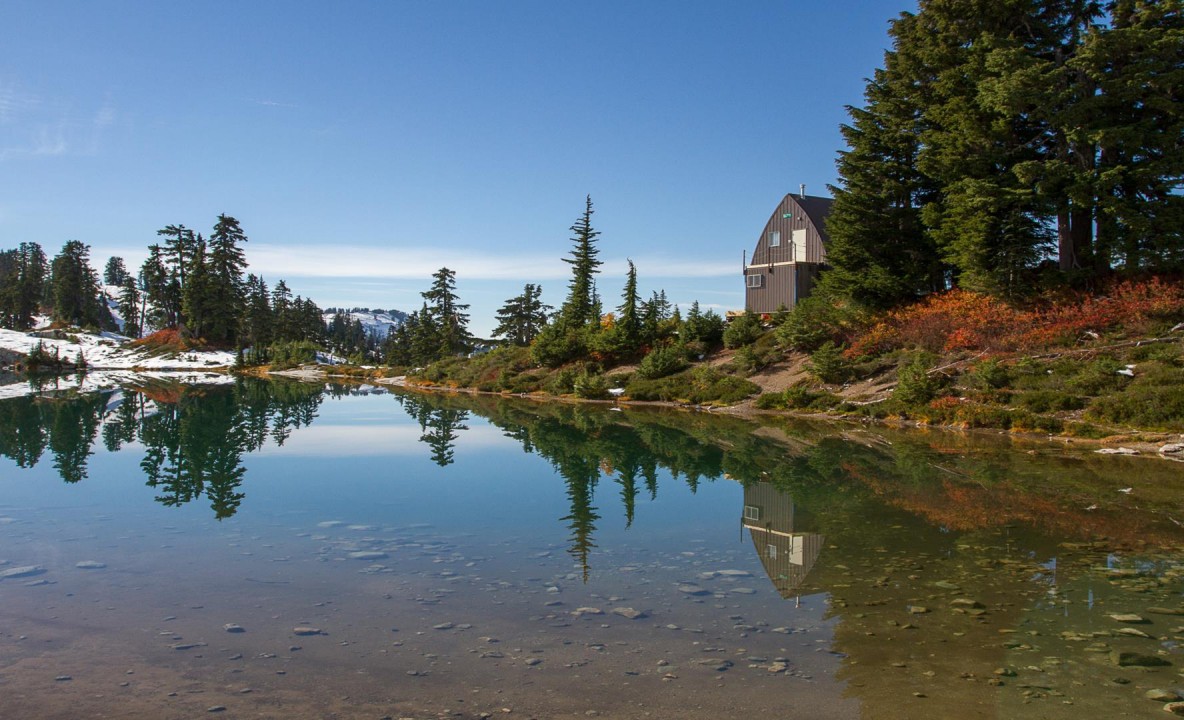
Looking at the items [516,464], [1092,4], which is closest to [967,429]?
[516,464]

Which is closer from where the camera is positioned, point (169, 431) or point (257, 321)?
point (169, 431)

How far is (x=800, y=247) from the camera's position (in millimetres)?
43406

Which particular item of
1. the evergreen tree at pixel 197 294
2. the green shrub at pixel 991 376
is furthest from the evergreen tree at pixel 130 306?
the green shrub at pixel 991 376

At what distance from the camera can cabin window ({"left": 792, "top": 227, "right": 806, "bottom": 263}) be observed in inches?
1706

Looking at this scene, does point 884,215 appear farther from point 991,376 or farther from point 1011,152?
point 991,376

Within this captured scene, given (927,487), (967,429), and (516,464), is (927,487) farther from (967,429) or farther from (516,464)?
(967,429)

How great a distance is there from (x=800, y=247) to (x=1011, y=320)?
48.8ft

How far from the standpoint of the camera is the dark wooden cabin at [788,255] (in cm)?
4316

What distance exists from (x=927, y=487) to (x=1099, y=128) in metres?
21.7

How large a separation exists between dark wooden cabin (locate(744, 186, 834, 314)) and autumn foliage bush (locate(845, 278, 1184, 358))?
26.9ft

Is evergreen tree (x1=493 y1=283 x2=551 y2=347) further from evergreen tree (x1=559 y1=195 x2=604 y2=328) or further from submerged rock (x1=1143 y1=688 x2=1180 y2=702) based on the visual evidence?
submerged rock (x1=1143 y1=688 x2=1180 y2=702)

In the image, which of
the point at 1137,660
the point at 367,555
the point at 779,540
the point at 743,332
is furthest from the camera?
the point at 743,332

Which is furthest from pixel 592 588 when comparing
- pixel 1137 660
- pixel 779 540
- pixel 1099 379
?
pixel 1099 379

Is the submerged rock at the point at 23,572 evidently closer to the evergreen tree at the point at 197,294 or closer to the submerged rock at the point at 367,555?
the submerged rock at the point at 367,555
